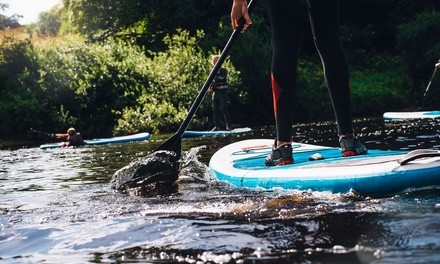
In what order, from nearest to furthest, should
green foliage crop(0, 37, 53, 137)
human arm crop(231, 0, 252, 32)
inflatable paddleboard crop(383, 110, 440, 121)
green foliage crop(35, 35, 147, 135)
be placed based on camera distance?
human arm crop(231, 0, 252, 32) < inflatable paddleboard crop(383, 110, 440, 121) < green foliage crop(0, 37, 53, 137) < green foliage crop(35, 35, 147, 135)

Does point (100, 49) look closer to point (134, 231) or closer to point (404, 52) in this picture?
point (404, 52)

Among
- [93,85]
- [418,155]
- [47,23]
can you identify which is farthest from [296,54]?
[47,23]

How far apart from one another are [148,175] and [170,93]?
44.9 ft

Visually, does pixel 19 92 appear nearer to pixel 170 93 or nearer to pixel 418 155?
pixel 170 93

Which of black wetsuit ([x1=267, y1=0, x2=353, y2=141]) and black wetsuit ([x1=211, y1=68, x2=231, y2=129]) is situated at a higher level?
Answer: black wetsuit ([x1=267, y1=0, x2=353, y2=141])

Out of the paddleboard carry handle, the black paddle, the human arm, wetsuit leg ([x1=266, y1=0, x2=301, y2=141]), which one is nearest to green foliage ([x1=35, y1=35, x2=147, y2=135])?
the black paddle

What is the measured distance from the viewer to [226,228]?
276cm

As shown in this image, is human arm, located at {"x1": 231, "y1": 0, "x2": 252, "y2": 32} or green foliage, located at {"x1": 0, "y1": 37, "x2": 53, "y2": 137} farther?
green foliage, located at {"x1": 0, "y1": 37, "x2": 53, "y2": 137}

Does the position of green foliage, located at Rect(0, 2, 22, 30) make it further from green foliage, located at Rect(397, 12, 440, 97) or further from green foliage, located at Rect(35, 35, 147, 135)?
green foliage, located at Rect(397, 12, 440, 97)

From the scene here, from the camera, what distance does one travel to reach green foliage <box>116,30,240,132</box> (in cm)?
1694

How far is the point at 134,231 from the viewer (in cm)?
286

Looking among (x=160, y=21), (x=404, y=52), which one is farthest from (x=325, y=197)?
(x=160, y=21)

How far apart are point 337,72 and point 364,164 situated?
0.76 meters

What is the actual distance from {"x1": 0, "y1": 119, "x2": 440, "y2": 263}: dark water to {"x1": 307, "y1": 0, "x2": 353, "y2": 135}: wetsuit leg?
0.74m
